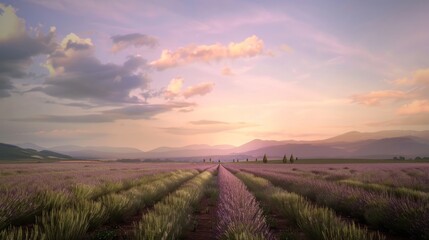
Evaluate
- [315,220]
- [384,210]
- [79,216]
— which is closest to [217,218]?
[315,220]

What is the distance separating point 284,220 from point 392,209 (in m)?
2.98

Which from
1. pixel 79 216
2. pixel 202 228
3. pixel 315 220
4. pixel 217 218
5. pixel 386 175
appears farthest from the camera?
pixel 386 175

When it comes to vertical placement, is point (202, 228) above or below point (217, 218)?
below

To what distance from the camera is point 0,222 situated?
580 cm

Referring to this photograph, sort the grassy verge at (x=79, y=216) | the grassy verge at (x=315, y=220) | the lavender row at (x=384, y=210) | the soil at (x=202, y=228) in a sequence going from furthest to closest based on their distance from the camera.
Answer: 1. the soil at (x=202, y=228)
2. the lavender row at (x=384, y=210)
3. the grassy verge at (x=79, y=216)
4. the grassy verge at (x=315, y=220)

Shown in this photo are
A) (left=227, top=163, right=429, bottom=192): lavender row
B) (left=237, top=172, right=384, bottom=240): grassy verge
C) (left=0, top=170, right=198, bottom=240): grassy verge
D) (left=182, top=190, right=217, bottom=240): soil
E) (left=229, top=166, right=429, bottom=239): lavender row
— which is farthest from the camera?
(left=227, top=163, right=429, bottom=192): lavender row

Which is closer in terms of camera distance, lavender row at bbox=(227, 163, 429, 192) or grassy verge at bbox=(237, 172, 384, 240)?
grassy verge at bbox=(237, 172, 384, 240)

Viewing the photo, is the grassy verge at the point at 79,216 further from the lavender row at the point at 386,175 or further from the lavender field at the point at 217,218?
the lavender row at the point at 386,175

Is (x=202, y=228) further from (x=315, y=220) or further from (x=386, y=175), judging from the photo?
(x=386, y=175)

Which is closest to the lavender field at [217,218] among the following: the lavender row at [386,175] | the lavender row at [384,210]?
the lavender row at [384,210]

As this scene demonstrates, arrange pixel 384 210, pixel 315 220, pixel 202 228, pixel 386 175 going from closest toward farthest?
pixel 315 220, pixel 384 210, pixel 202 228, pixel 386 175

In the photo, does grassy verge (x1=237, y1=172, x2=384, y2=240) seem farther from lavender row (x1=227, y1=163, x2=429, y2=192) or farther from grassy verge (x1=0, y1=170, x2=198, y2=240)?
lavender row (x1=227, y1=163, x2=429, y2=192)

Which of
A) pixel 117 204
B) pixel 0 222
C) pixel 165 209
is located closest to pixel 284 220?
pixel 165 209

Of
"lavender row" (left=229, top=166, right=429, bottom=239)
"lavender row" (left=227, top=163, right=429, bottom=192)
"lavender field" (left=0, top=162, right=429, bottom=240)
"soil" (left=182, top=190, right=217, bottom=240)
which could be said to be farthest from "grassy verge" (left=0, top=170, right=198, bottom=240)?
"lavender row" (left=227, top=163, right=429, bottom=192)
